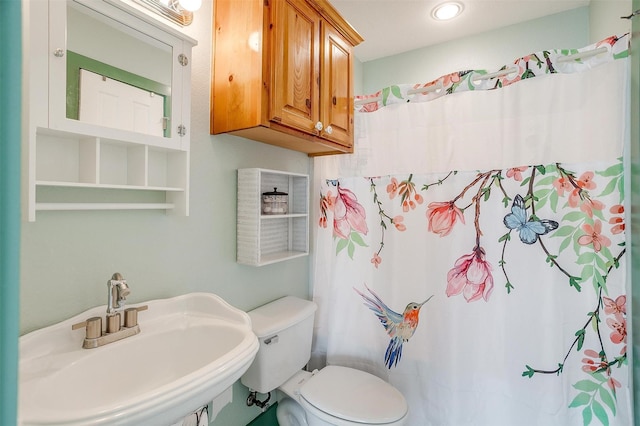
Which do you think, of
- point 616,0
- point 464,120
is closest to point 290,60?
point 464,120

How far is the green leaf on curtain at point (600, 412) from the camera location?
1251mm

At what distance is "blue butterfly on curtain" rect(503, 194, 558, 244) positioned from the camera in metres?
1.34

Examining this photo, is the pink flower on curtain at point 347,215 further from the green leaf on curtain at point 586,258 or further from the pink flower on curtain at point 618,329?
the pink flower on curtain at point 618,329

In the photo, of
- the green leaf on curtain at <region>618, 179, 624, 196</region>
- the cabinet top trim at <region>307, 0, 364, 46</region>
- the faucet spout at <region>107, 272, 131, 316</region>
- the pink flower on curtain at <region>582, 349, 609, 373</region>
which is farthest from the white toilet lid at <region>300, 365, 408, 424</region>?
the cabinet top trim at <region>307, 0, 364, 46</region>

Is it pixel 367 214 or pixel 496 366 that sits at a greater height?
pixel 367 214

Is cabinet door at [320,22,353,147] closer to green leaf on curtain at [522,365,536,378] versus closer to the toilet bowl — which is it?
the toilet bowl

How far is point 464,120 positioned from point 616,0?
0.75 metres

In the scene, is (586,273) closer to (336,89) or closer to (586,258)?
(586,258)

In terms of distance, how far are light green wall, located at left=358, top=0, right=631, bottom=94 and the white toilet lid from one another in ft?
6.07

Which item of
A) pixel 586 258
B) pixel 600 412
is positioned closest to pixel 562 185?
pixel 586 258

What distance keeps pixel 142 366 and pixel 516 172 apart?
1659mm

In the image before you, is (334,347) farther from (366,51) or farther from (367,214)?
(366,51)

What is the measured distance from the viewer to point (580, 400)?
4.25ft

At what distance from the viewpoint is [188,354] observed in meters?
1.09
